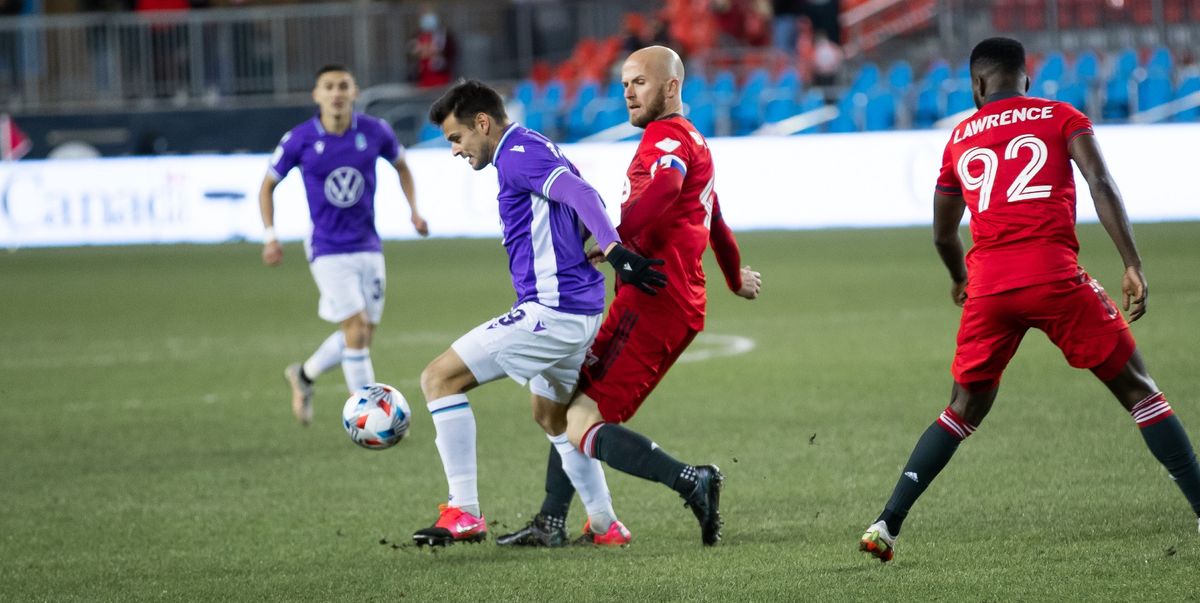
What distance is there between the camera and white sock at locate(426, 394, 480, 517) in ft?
18.8

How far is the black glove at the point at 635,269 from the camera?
204 inches

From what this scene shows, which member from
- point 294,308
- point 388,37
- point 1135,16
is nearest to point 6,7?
point 388,37

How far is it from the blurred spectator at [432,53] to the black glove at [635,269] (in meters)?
20.5

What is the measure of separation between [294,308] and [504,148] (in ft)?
34.3

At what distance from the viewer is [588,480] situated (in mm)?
5840

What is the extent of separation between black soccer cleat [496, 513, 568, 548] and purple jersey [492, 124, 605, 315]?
0.88m

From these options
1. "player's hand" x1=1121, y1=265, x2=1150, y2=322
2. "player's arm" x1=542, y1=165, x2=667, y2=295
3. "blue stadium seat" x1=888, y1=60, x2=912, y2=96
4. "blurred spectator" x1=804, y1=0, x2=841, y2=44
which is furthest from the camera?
"blurred spectator" x1=804, y1=0, x2=841, y2=44

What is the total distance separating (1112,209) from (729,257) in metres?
1.62

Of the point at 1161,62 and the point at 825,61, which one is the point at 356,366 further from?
the point at 1161,62

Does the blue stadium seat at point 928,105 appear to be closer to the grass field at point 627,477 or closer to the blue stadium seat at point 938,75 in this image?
the blue stadium seat at point 938,75

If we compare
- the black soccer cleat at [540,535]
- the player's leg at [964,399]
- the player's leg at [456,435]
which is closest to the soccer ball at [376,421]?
the player's leg at [456,435]

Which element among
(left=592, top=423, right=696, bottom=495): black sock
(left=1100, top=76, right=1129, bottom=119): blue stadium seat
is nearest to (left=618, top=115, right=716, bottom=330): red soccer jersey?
(left=592, top=423, right=696, bottom=495): black sock

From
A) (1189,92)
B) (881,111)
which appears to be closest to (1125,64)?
(1189,92)

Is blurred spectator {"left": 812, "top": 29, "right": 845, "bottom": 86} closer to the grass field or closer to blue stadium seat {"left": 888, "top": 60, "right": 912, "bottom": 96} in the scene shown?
blue stadium seat {"left": 888, "top": 60, "right": 912, "bottom": 96}
